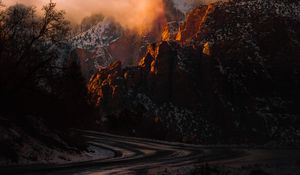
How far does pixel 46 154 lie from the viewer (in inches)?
1249

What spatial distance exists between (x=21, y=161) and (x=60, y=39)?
1116 centimetres

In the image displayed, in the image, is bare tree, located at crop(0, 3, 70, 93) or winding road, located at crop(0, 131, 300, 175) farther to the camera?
bare tree, located at crop(0, 3, 70, 93)

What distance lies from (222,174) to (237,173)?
0.95m

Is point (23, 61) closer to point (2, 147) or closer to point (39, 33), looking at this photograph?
point (39, 33)

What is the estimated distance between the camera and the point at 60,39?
36.8 metres

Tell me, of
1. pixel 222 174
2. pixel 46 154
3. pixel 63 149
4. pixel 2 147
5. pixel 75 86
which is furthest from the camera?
pixel 75 86

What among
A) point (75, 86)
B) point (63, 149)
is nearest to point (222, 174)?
point (63, 149)

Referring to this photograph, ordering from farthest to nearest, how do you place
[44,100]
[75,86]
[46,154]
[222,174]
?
[75,86] → [44,100] → [46,154] → [222,174]

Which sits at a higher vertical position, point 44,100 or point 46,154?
point 44,100

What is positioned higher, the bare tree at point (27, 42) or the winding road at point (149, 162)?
the bare tree at point (27, 42)

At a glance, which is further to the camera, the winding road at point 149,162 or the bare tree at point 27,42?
the bare tree at point 27,42

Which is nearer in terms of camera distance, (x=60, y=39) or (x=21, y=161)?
(x=21, y=161)

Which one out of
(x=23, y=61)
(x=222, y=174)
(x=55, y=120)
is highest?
(x=23, y=61)

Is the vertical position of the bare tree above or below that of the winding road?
above
